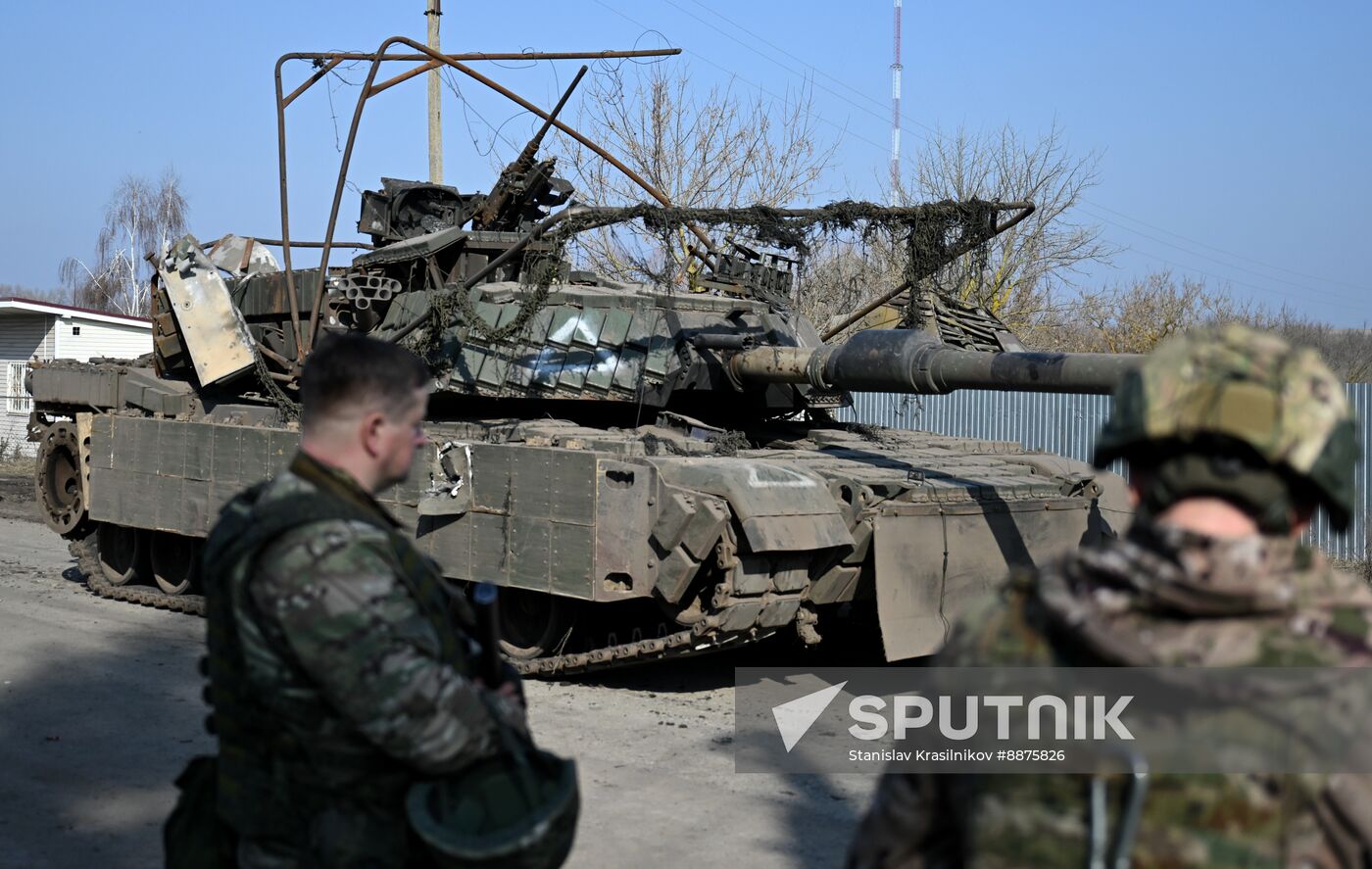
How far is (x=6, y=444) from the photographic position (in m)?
25.5

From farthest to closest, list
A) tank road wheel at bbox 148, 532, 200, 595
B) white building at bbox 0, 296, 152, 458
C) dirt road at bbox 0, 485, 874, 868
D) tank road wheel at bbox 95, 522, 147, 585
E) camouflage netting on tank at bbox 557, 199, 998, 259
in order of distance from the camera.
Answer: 1. white building at bbox 0, 296, 152, 458
2. tank road wheel at bbox 95, 522, 147, 585
3. tank road wheel at bbox 148, 532, 200, 595
4. camouflage netting on tank at bbox 557, 199, 998, 259
5. dirt road at bbox 0, 485, 874, 868

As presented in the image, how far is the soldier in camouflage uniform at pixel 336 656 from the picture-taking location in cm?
222

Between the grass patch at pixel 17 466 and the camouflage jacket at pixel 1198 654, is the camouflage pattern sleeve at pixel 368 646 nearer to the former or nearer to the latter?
the camouflage jacket at pixel 1198 654

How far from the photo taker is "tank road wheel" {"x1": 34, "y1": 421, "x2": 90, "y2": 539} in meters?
12.1

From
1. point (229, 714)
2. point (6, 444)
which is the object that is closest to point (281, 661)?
point (229, 714)

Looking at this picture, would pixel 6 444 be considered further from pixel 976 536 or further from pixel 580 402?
pixel 976 536

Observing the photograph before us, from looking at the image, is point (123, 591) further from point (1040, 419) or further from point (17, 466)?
point (17, 466)

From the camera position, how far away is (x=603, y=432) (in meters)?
8.67

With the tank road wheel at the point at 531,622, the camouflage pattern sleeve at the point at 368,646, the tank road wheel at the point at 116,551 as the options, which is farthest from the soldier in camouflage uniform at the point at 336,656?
the tank road wheel at the point at 116,551

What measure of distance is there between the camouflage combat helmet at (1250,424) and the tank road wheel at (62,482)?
11.8m

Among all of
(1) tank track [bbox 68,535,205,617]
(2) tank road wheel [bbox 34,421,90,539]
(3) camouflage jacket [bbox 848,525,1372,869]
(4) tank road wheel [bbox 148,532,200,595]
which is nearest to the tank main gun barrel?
(1) tank track [bbox 68,535,205,617]

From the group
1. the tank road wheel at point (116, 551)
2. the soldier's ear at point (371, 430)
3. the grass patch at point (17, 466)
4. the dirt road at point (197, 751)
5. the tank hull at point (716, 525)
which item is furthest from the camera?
the grass patch at point (17, 466)

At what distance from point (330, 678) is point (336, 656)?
0.04 m

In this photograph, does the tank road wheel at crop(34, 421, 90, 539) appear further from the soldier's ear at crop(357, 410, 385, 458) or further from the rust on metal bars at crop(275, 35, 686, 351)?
the soldier's ear at crop(357, 410, 385, 458)
